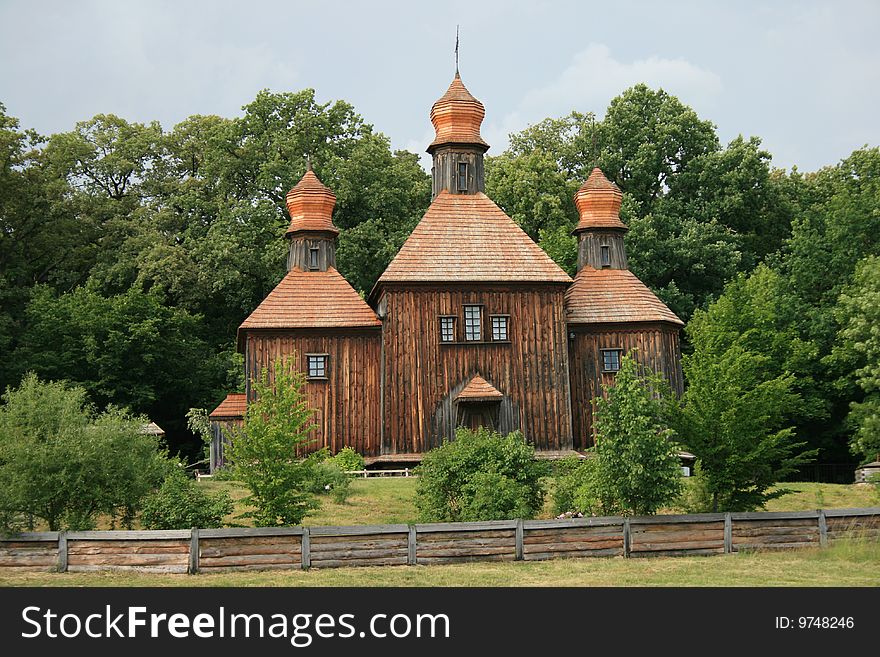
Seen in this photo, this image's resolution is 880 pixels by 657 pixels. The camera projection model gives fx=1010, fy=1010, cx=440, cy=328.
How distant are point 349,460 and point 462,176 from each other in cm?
1042

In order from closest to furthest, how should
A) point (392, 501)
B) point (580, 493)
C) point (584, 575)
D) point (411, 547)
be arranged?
point (584, 575) < point (411, 547) < point (580, 493) < point (392, 501)

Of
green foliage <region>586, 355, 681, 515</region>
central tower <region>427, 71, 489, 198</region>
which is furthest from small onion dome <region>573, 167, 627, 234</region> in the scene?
green foliage <region>586, 355, 681, 515</region>

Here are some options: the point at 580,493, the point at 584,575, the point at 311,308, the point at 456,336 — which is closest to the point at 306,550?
the point at 584,575

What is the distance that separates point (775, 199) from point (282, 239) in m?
23.3

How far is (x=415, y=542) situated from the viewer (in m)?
18.2

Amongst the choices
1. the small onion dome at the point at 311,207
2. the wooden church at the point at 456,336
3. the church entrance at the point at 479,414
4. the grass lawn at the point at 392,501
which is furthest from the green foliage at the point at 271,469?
the small onion dome at the point at 311,207

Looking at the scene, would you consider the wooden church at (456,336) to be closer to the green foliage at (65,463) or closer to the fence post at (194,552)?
the green foliage at (65,463)

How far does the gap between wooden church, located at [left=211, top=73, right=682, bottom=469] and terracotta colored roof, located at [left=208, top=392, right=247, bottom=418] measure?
104 millimetres

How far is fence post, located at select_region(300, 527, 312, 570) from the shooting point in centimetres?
1788

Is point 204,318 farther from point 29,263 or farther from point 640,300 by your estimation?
point 640,300

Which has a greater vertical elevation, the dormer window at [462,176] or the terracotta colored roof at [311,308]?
the dormer window at [462,176]

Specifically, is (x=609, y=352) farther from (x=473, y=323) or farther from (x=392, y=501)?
(x=392, y=501)

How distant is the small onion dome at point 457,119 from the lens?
1344 inches

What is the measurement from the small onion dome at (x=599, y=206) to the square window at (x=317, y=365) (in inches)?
429
